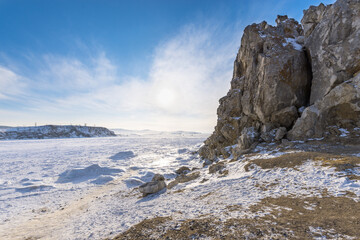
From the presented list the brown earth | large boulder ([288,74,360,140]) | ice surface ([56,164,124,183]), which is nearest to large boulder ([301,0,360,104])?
large boulder ([288,74,360,140])

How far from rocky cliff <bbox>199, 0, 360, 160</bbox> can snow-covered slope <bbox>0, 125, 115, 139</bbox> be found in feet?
470

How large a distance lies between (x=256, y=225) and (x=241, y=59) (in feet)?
104

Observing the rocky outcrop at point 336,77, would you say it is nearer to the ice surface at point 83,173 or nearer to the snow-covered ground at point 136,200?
the snow-covered ground at point 136,200

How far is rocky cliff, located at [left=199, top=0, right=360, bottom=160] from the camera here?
53.1 ft

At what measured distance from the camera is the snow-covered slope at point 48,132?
117 metres

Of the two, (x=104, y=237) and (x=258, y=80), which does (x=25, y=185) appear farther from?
(x=258, y=80)

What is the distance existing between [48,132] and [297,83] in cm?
16214

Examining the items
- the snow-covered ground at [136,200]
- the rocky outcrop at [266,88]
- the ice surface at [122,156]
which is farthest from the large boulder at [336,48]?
the ice surface at [122,156]

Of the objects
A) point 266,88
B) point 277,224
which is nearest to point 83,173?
point 277,224

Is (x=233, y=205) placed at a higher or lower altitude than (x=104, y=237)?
higher

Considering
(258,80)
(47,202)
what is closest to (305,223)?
(47,202)

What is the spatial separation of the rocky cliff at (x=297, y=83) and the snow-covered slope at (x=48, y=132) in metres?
143

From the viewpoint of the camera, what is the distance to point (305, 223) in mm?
5414

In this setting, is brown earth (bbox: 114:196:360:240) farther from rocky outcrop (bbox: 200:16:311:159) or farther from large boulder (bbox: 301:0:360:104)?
large boulder (bbox: 301:0:360:104)
